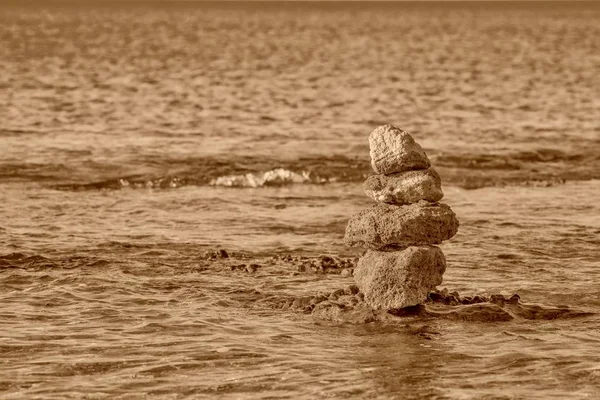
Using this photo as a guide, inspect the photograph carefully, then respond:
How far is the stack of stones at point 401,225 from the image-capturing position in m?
14.1

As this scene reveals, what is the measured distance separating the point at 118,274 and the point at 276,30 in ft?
287

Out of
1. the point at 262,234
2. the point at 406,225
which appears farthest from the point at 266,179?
the point at 406,225

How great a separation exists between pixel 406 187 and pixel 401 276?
85 centimetres

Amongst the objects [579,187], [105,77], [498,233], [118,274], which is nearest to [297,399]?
[118,274]

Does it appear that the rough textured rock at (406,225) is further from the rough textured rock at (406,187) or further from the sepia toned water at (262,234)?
the sepia toned water at (262,234)

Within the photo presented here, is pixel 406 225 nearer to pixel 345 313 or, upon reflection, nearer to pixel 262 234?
pixel 345 313

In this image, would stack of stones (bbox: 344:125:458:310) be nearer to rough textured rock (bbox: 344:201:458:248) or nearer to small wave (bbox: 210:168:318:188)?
rough textured rock (bbox: 344:201:458:248)

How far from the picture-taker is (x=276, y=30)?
103 m

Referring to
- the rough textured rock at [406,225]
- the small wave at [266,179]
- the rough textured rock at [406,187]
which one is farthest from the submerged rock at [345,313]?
the small wave at [266,179]

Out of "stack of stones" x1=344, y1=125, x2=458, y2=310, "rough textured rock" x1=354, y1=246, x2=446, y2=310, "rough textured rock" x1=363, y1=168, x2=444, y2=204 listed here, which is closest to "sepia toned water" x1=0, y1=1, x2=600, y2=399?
"rough textured rock" x1=354, y1=246, x2=446, y2=310

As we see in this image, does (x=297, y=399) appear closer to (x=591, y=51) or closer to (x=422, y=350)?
(x=422, y=350)

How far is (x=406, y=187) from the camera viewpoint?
14.2 metres

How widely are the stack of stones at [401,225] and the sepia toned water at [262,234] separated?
0.43m

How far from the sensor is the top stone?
14.2 meters
